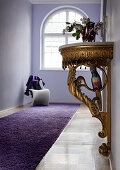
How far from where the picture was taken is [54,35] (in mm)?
8781

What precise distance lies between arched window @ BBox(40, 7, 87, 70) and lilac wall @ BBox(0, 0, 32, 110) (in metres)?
0.61

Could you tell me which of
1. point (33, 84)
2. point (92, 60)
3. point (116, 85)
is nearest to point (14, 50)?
point (33, 84)

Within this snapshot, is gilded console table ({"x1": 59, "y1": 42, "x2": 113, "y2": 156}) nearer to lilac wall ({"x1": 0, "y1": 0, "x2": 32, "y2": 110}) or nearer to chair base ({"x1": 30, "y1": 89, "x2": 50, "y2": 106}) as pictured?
lilac wall ({"x1": 0, "y1": 0, "x2": 32, "y2": 110})

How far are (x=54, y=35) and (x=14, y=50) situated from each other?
2372 mm

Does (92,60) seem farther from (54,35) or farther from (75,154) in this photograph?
(54,35)

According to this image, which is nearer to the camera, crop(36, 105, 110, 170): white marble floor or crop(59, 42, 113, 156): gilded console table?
crop(36, 105, 110, 170): white marble floor

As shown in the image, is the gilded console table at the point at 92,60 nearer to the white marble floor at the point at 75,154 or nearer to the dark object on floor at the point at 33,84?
the white marble floor at the point at 75,154

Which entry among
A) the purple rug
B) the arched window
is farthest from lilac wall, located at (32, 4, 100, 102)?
the purple rug

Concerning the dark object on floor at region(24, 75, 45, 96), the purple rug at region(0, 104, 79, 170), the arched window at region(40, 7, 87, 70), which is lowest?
the purple rug at region(0, 104, 79, 170)

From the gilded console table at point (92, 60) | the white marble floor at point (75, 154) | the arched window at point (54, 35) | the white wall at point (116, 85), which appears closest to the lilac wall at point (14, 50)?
the arched window at point (54, 35)

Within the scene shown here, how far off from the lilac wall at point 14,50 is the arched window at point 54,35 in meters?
0.61

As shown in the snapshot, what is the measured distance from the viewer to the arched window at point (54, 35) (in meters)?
8.70

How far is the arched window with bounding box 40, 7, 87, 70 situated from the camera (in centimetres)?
870

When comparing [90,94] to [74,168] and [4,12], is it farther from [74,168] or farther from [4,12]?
[74,168]
